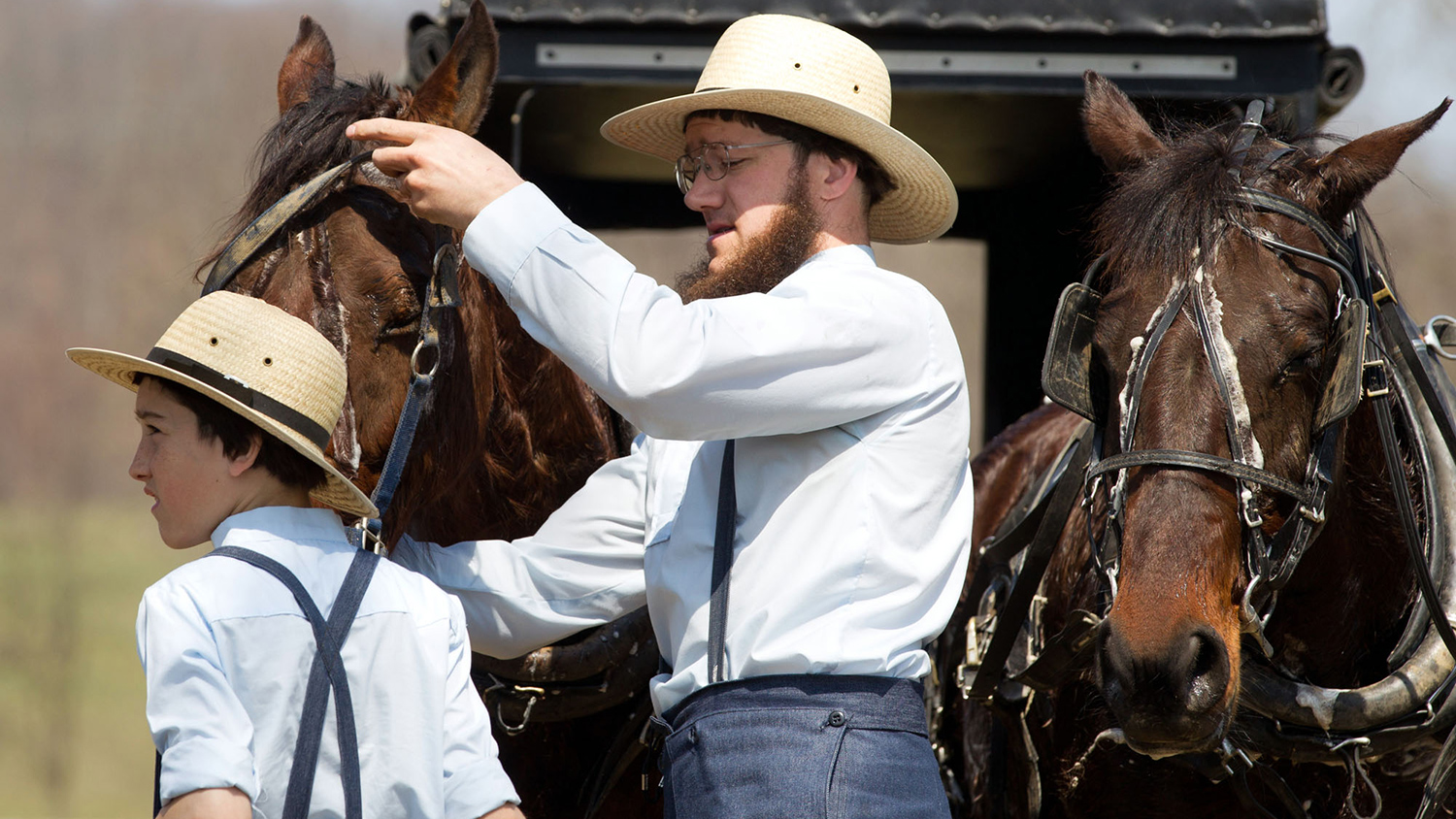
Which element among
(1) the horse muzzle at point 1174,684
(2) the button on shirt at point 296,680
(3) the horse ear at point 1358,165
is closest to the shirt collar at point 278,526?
(2) the button on shirt at point 296,680

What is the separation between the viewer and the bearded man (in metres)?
1.90

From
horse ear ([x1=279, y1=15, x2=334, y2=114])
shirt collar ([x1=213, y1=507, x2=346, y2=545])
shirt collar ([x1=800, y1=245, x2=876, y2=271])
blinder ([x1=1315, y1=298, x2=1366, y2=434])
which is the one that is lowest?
shirt collar ([x1=213, y1=507, x2=346, y2=545])

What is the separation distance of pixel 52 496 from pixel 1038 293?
17.3 m

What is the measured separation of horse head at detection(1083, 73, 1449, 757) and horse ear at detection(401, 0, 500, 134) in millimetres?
1240

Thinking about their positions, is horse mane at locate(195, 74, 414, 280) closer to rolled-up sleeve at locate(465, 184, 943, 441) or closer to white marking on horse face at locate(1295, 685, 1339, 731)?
rolled-up sleeve at locate(465, 184, 943, 441)

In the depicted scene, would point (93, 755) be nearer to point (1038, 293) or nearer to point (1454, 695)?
point (1038, 293)

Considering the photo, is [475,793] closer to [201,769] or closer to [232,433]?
[201,769]

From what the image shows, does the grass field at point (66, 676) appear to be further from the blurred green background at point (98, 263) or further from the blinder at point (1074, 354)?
the blinder at point (1074, 354)

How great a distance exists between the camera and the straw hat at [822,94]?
2240mm

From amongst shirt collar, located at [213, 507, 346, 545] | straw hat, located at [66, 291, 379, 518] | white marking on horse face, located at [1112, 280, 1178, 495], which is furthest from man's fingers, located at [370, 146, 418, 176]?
white marking on horse face, located at [1112, 280, 1178, 495]

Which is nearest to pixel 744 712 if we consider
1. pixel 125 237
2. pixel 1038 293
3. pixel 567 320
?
pixel 567 320

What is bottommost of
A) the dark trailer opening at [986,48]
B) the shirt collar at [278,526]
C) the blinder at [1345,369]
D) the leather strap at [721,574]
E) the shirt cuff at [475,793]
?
the shirt cuff at [475,793]

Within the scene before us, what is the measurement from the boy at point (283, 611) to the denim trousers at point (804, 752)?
0.31 metres

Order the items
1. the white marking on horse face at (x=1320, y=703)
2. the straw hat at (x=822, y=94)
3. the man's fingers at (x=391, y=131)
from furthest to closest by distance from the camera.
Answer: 1. the white marking on horse face at (x=1320, y=703)
2. the straw hat at (x=822, y=94)
3. the man's fingers at (x=391, y=131)
